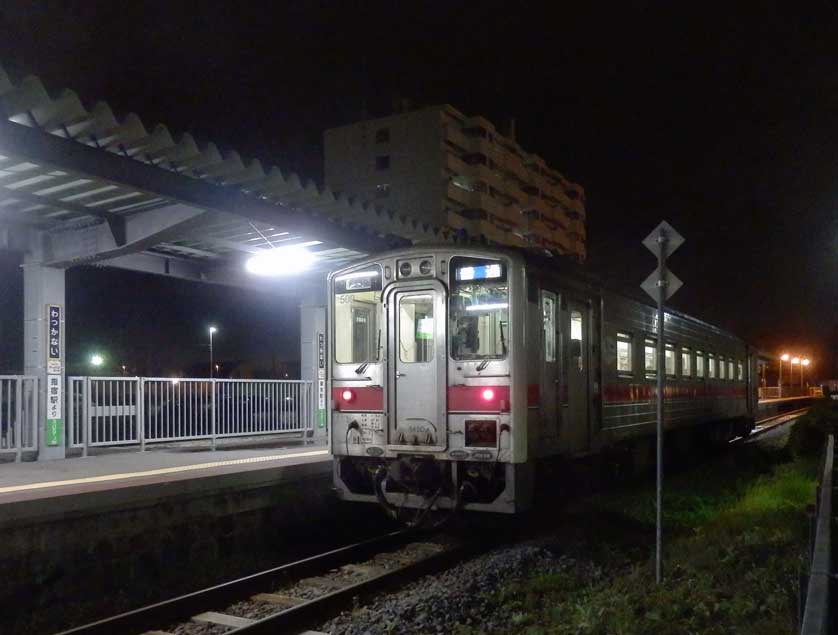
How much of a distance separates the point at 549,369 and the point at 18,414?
21.0ft

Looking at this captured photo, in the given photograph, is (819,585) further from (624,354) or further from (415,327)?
(624,354)

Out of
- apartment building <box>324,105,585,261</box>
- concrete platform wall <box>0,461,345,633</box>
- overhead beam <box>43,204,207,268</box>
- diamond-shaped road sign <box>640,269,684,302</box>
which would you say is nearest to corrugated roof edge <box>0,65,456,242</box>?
overhead beam <box>43,204,207,268</box>

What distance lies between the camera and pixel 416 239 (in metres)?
12.3

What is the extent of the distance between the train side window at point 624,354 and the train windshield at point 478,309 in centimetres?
346

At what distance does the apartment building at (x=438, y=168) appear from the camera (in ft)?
269

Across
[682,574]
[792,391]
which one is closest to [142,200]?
[682,574]

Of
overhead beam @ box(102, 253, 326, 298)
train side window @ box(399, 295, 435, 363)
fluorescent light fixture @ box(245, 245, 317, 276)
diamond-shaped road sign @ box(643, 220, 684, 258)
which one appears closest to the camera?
diamond-shaped road sign @ box(643, 220, 684, 258)

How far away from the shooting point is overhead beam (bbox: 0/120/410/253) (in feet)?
24.9

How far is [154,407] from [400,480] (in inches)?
182

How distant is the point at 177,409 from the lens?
1197 cm

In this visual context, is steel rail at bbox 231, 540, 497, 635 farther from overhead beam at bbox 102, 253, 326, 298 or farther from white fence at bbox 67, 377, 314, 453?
overhead beam at bbox 102, 253, 326, 298

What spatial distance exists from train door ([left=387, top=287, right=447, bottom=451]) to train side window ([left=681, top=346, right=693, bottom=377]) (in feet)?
26.3

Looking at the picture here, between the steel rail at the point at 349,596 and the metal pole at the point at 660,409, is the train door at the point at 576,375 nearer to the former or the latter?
the steel rail at the point at 349,596

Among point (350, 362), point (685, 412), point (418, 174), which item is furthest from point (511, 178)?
point (350, 362)
